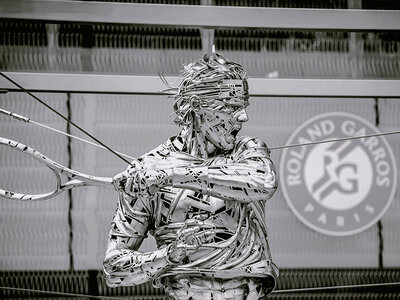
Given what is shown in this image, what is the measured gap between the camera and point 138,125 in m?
3.44

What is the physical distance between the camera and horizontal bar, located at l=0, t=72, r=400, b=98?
11.1 ft

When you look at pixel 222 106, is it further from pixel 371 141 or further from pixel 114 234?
pixel 371 141

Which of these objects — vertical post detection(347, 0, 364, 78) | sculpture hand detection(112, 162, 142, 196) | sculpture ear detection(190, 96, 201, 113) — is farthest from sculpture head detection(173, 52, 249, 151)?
vertical post detection(347, 0, 364, 78)

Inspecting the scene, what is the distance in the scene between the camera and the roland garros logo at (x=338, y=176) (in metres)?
3.46

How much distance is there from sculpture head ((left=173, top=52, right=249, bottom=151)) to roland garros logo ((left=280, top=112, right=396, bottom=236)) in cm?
122

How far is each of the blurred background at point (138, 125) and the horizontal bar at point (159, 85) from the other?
0.02 meters

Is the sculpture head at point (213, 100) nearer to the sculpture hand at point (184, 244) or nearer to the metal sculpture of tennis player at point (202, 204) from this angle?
the metal sculpture of tennis player at point (202, 204)

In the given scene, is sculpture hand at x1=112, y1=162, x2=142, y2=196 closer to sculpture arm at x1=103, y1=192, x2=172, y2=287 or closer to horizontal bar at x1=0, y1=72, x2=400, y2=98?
sculpture arm at x1=103, y1=192, x2=172, y2=287

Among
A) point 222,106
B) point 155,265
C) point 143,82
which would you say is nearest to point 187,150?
point 222,106

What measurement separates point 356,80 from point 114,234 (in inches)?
62.9

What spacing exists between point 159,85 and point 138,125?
166mm

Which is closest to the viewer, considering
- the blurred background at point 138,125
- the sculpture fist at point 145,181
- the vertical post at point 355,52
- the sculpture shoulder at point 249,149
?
the sculpture fist at point 145,181

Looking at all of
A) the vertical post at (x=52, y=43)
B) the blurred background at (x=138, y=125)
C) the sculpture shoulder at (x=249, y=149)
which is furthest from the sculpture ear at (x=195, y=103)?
the vertical post at (x=52, y=43)

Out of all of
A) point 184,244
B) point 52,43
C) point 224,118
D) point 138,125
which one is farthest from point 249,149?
point 52,43
